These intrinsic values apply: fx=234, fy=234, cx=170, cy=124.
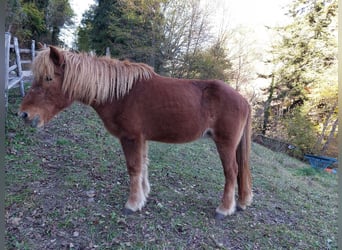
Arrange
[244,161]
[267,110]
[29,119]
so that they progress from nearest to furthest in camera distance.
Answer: [29,119]
[244,161]
[267,110]

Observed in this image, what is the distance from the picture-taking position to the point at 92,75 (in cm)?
271

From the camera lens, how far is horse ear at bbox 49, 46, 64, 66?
8.15ft

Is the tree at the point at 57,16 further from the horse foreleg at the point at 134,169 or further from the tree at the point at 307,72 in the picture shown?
the horse foreleg at the point at 134,169

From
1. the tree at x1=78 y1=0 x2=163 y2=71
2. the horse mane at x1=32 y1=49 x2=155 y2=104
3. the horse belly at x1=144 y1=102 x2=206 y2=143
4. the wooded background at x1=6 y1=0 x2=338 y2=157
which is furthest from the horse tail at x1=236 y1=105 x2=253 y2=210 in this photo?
the tree at x1=78 y1=0 x2=163 y2=71

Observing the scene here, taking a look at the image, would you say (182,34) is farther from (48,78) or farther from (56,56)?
(48,78)

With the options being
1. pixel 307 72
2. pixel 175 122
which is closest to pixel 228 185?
pixel 175 122

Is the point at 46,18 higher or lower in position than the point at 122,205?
higher

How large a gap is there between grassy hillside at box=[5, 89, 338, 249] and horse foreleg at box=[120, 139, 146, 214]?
4.8 inches

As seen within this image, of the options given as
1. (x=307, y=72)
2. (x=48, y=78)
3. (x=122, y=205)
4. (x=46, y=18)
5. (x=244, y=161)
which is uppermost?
(x=46, y=18)

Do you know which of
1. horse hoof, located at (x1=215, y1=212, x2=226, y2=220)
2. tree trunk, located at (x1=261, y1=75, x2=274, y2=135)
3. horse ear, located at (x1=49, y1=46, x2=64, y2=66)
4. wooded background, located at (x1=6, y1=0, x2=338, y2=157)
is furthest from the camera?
tree trunk, located at (x1=261, y1=75, x2=274, y2=135)

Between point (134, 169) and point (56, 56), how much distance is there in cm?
157

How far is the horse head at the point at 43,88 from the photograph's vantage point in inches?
98.5

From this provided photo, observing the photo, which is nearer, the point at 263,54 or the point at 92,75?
the point at 92,75

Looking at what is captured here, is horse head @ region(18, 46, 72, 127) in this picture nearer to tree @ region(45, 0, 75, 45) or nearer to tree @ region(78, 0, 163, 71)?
tree @ region(78, 0, 163, 71)
